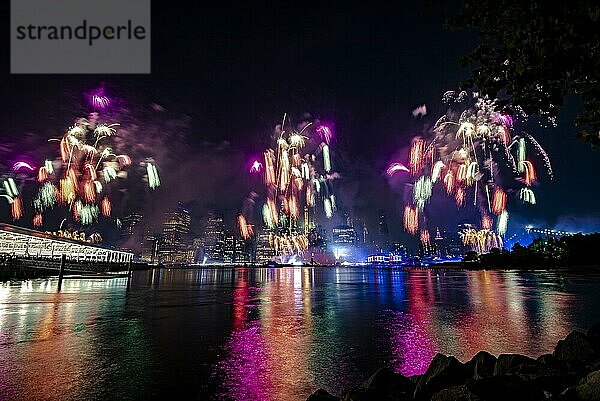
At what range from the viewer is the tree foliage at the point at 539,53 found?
732cm

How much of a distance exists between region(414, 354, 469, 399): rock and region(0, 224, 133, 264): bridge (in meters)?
60.8

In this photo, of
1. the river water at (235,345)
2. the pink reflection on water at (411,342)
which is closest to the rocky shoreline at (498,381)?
the river water at (235,345)

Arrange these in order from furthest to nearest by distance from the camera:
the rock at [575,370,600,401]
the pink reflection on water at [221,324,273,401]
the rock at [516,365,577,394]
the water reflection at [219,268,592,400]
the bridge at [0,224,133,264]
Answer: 1. the bridge at [0,224,133,264]
2. the water reflection at [219,268,592,400]
3. the pink reflection on water at [221,324,273,401]
4. the rock at [516,365,577,394]
5. the rock at [575,370,600,401]

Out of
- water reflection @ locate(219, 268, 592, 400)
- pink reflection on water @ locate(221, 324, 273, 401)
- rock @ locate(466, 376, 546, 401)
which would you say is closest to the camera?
rock @ locate(466, 376, 546, 401)

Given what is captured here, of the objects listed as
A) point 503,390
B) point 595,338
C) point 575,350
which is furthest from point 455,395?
point 595,338

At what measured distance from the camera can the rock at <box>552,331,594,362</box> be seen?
29.6 ft

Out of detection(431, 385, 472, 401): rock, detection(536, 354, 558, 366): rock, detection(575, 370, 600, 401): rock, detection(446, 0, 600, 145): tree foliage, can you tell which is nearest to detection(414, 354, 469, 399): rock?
detection(431, 385, 472, 401): rock

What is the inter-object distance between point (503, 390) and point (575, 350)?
3.96 m

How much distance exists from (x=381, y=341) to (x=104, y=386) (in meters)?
9.38

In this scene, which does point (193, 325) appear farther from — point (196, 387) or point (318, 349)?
point (196, 387)

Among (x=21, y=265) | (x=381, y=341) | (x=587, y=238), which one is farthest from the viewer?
(x=587, y=238)

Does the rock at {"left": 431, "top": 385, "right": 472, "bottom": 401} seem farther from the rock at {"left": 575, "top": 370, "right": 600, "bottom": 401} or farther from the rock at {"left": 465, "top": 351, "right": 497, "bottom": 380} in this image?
the rock at {"left": 465, "top": 351, "right": 497, "bottom": 380}

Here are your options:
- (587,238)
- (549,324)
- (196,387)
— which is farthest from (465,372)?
(587,238)

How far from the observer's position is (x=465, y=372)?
8.31 metres
